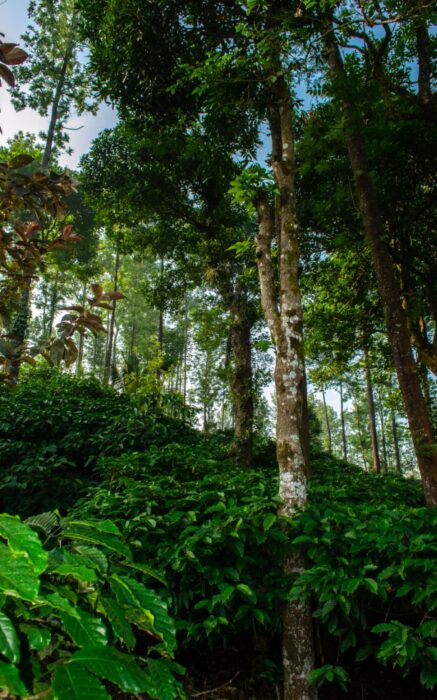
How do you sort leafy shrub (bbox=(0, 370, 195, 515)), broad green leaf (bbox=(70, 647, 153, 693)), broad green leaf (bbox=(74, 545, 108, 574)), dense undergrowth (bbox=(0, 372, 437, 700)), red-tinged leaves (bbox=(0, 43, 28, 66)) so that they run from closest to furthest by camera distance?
broad green leaf (bbox=(70, 647, 153, 693)) < broad green leaf (bbox=(74, 545, 108, 574)) < red-tinged leaves (bbox=(0, 43, 28, 66)) < dense undergrowth (bbox=(0, 372, 437, 700)) < leafy shrub (bbox=(0, 370, 195, 515))

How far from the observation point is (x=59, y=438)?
25.4 feet

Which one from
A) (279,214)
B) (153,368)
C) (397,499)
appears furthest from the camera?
(153,368)

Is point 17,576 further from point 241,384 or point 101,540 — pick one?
point 241,384

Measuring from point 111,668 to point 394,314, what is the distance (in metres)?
5.48

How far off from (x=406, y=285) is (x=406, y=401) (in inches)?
172

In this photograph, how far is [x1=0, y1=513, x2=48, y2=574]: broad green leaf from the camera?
2.46 feet

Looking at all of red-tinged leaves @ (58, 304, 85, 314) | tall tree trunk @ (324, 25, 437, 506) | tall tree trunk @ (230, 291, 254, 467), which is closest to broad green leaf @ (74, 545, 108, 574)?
red-tinged leaves @ (58, 304, 85, 314)

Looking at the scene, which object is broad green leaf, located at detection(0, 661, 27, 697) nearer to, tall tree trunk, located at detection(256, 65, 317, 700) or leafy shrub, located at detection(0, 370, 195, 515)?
tall tree trunk, located at detection(256, 65, 317, 700)

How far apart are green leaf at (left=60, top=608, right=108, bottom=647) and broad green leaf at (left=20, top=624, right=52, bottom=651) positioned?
37 millimetres

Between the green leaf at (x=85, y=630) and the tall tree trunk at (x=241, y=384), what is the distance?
282 inches

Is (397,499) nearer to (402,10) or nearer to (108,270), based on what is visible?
(402,10)

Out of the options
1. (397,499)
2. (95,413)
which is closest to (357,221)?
(397,499)

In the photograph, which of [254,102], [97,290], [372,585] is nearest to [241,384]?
[254,102]

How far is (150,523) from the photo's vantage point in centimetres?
325
